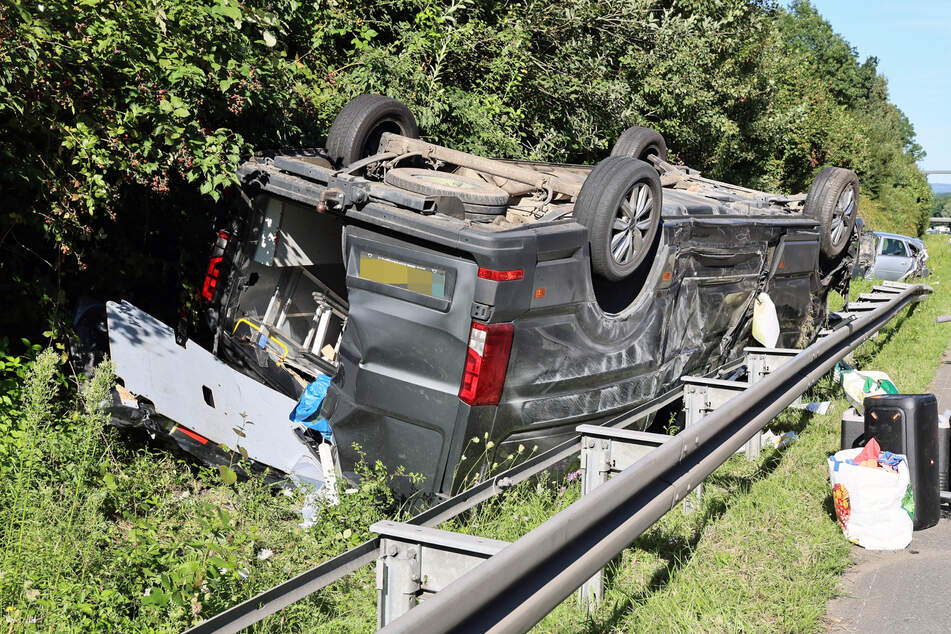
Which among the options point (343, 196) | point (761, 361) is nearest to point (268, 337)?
point (343, 196)

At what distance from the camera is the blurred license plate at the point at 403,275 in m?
4.20

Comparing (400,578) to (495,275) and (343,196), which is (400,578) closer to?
(495,275)

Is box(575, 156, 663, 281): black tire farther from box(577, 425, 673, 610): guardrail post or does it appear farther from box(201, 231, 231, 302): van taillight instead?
box(201, 231, 231, 302): van taillight

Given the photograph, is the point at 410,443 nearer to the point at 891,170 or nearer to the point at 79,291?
the point at 79,291

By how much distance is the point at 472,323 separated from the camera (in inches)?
161

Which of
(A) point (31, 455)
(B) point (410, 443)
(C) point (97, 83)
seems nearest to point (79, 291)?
(C) point (97, 83)

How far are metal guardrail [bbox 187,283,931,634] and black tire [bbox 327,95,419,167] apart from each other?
2.75m

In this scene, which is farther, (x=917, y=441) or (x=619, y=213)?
(x=619, y=213)

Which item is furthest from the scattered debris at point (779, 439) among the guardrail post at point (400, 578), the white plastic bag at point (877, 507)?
the guardrail post at point (400, 578)

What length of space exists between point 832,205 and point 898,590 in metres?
4.79

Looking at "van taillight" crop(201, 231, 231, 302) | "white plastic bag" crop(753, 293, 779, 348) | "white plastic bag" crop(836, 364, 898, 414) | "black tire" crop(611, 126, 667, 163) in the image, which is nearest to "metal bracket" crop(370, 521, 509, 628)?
"van taillight" crop(201, 231, 231, 302)

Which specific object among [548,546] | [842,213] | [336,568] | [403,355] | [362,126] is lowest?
[336,568]

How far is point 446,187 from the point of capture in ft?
15.5

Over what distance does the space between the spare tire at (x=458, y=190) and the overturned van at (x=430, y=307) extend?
0.04 ft
